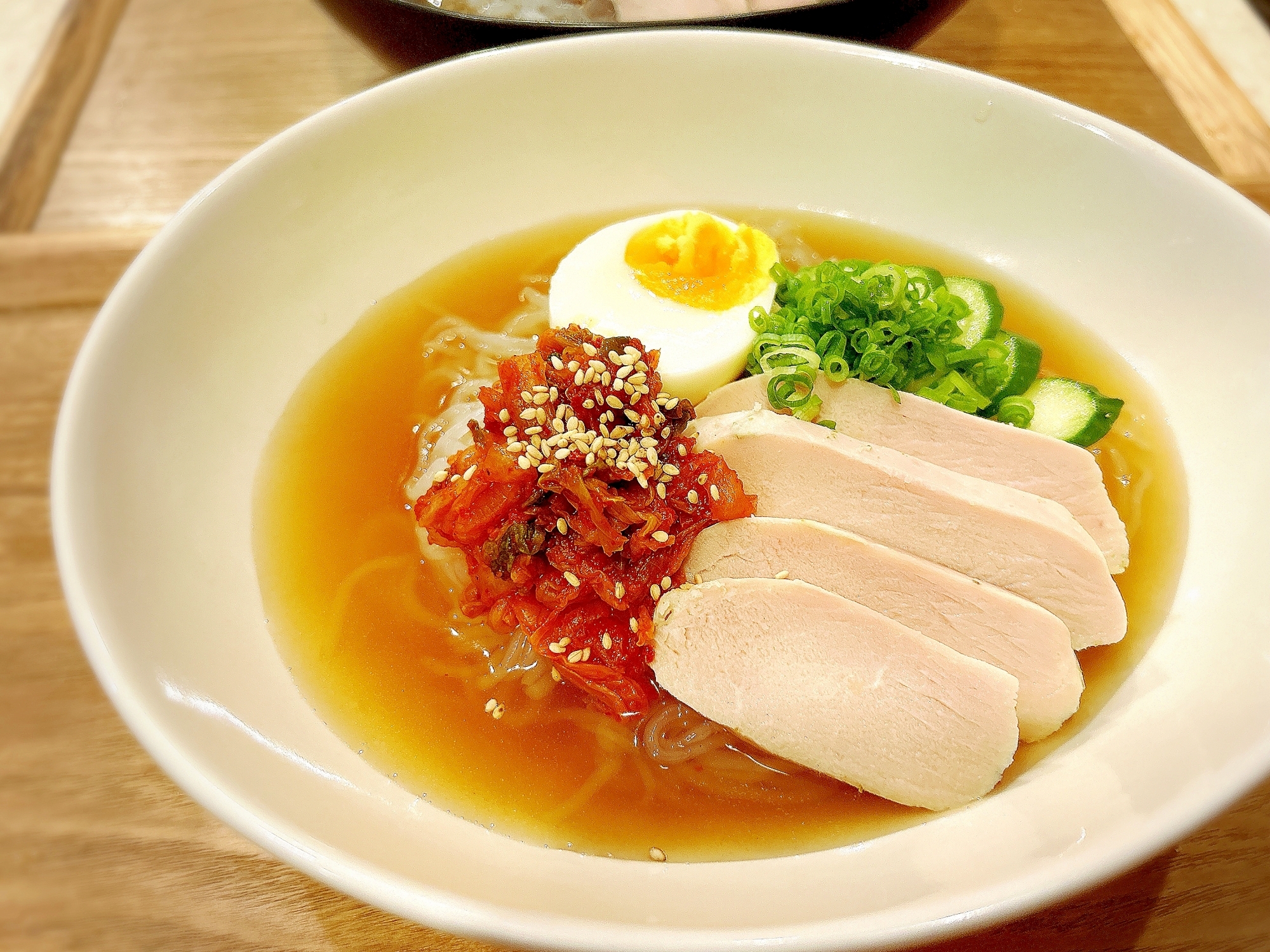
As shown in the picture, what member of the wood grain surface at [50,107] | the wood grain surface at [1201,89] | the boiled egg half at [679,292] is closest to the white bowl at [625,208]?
the boiled egg half at [679,292]

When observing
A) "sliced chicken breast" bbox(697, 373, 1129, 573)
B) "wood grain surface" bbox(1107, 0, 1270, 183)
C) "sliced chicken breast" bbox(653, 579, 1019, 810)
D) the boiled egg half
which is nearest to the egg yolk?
the boiled egg half

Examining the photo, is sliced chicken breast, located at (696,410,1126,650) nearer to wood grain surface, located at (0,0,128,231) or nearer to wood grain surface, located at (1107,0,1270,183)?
wood grain surface, located at (1107,0,1270,183)

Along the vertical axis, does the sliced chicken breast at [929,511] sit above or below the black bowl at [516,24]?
below

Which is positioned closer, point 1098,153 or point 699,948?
point 699,948

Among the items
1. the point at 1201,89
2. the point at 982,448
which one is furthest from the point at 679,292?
the point at 1201,89

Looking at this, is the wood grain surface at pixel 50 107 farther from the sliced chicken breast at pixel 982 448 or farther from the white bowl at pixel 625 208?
the sliced chicken breast at pixel 982 448

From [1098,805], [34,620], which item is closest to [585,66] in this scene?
[34,620]

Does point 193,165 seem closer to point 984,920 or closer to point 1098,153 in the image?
point 1098,153
